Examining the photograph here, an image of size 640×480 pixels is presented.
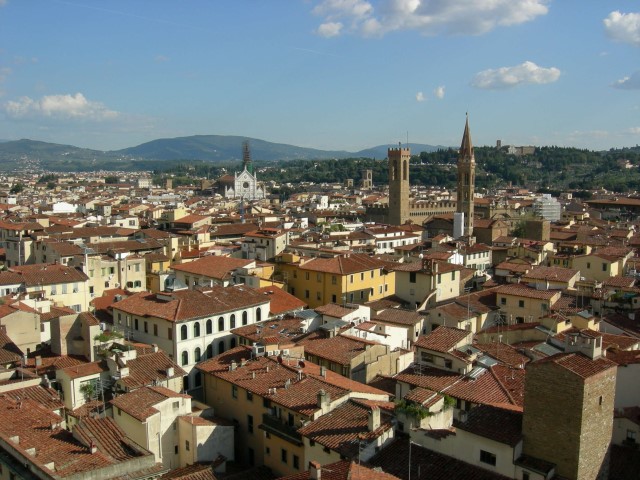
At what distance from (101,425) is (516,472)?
37.9 feet

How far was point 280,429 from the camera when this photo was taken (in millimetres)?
21531

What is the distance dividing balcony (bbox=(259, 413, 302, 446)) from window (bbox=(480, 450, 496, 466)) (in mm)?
5864

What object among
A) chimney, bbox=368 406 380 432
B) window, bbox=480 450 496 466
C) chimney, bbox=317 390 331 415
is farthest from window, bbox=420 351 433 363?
window, bbox=480 450 496 466

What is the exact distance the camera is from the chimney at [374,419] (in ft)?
60.5

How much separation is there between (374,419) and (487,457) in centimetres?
323

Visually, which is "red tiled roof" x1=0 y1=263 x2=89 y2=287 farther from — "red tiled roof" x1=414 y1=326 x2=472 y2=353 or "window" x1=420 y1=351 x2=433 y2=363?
"window" x1=420 y1=351 x2=433 y2=363

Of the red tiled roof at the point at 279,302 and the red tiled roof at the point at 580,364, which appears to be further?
the red tiled roof at the point at 279,302

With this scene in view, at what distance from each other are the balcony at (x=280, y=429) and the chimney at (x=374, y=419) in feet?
9.43

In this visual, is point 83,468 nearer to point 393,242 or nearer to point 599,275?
point 599,275

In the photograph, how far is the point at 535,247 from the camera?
57.1 m

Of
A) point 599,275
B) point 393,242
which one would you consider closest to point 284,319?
point 599,275

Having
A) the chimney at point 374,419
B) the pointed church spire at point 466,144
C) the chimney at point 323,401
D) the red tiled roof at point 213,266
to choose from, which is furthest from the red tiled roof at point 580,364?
the pointed church spire at point 466,144

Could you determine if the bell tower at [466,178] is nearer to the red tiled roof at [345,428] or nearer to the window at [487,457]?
the red tiled roof at [345,428]

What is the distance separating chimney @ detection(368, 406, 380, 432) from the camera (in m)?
18.4
